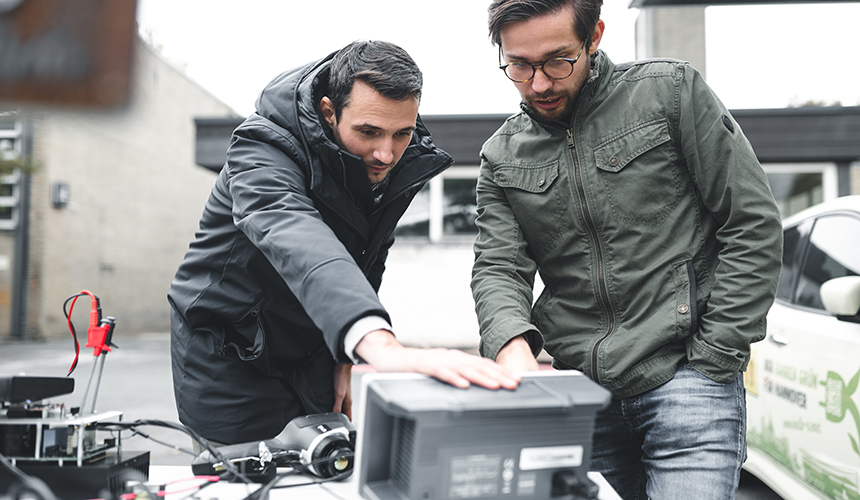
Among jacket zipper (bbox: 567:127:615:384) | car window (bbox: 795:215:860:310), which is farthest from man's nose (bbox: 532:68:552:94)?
car window (bbox: 795:215:860:310)

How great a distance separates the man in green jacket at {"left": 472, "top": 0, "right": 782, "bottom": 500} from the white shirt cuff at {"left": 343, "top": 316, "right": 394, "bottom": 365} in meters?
0.37

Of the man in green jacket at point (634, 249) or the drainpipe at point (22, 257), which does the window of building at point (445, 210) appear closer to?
the man in green jacket at point (634, 249)

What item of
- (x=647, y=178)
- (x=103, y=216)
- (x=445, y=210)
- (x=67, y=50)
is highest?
(x=103, y=216)

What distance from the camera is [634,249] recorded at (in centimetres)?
146

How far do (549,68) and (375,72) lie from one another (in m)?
0.45

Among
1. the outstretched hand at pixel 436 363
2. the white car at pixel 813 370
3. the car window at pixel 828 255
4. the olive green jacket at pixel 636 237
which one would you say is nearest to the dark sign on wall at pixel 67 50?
the outstretched hand at pixel 436 363

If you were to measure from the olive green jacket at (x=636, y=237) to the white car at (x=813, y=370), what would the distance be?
3.88ft

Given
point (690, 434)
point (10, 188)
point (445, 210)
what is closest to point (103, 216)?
point (10, 188)

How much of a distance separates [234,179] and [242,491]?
71 cm

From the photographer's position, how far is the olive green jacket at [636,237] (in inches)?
53.9

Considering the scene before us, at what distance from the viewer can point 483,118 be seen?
8.77 meters

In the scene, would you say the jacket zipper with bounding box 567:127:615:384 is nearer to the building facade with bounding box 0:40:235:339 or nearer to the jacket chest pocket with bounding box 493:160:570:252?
the jacket chest pocket with bounding box 493:160:570:252

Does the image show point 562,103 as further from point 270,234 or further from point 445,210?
point 445,210

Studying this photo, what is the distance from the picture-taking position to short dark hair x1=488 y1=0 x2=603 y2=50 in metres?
1.42
